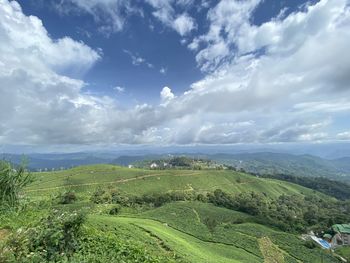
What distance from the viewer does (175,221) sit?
2793 inches

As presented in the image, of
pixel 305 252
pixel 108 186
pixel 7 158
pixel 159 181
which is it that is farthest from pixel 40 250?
pixel 159 181

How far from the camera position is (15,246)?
33.1ft

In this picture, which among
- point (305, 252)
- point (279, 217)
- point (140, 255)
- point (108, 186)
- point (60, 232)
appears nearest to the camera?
point (60, 232)

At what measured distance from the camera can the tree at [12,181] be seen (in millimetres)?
12758

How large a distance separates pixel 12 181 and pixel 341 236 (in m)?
121

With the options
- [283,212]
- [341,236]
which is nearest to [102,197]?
[283,212]

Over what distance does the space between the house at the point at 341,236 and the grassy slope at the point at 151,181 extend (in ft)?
201

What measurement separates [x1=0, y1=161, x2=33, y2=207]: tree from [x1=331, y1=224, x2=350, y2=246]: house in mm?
116299

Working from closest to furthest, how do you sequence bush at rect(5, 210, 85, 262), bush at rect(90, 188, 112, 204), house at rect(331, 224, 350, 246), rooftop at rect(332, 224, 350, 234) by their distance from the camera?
1. bush at rect(5, 210, 85, 262)
2. house at rect(331, 224, 350, 246)
3. bush at rect(90, 188, 112, 204)
4. rooftop at rect(332, 224, 350, 234)

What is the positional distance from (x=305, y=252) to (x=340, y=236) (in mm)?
55673

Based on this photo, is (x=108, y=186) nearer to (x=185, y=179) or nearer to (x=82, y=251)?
(x=185, y=179)

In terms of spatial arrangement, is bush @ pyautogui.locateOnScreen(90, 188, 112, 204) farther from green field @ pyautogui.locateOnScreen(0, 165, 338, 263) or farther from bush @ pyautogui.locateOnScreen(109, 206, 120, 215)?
bush @ pyautogui.locateOnScreen(109, 206, 120, 215)

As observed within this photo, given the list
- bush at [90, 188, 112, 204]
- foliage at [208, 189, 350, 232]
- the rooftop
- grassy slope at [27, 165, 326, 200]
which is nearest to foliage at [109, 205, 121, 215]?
bush at [90, 188, 112, 204]

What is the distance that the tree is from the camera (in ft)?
41.9
